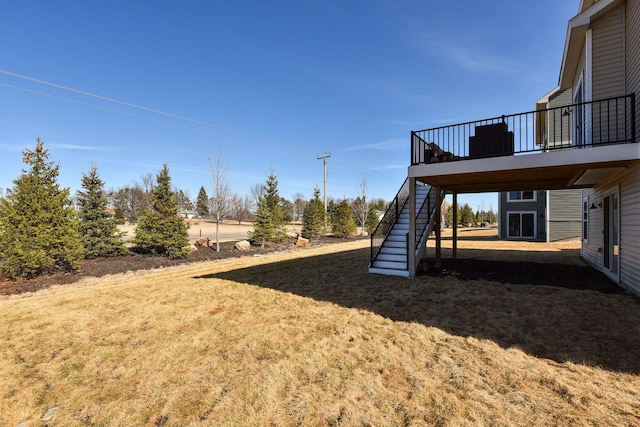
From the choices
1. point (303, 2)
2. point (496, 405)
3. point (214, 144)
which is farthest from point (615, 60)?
point (214, 144)

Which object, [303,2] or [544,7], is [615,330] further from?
[303,2]

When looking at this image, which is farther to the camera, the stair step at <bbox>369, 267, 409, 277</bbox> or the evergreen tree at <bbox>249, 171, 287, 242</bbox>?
A: the evergreen tree at <bbox>249, 171, 287, 242</bbox>

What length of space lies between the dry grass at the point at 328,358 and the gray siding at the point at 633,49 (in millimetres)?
4156

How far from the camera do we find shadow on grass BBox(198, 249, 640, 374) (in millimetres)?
3506

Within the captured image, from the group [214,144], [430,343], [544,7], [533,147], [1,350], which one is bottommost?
[1,350]

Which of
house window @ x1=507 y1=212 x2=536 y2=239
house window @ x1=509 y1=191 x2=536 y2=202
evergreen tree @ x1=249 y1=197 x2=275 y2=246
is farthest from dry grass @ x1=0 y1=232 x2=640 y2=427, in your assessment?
house window @ x1=507 y1=212 x2=536 y2=239

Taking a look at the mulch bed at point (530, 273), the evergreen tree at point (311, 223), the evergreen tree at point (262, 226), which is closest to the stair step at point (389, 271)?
the mulch bed at point (530, 273)

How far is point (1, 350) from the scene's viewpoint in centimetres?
392

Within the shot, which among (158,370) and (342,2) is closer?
(158,370)

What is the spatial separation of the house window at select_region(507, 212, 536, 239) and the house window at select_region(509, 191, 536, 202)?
93 cm

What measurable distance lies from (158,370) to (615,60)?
1065 cm

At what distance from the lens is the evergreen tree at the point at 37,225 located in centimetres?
786

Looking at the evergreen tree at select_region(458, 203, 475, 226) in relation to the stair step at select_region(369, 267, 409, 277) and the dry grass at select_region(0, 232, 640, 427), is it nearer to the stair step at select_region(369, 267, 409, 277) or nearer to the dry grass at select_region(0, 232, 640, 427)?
the stair step at select_region(369, 267, 409, 277)

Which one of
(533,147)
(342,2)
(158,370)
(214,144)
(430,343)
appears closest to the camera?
(158,370)
